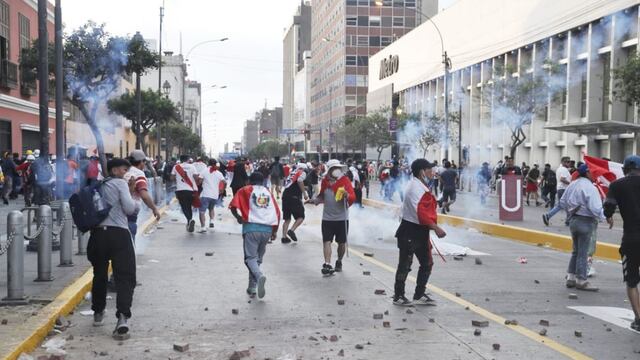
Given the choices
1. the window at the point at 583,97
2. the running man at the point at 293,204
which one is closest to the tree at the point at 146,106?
the window at the point at 583,97

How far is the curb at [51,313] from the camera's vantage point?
590 centimetres

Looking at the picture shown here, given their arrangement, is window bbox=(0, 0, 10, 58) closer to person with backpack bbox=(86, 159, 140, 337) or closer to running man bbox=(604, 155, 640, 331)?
person with backpack bbox=(86, 159, 140, 337)

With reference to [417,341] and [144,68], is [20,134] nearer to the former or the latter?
[144,68]

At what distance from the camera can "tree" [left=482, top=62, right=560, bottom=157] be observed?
35562mm

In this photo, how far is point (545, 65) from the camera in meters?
35.9

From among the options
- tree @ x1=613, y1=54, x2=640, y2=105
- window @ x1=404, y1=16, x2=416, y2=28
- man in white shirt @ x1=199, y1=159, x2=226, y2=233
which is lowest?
man in white shirt @ x1=199, y1=159, x2=226, y2=233

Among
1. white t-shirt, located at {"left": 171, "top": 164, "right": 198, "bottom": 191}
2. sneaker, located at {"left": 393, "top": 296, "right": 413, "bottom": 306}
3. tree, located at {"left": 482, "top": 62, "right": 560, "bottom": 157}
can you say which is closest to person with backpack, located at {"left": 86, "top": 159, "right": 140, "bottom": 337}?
sneaker, located at {"left": 393, "top": 296, "right": 413, "bottom": 306}

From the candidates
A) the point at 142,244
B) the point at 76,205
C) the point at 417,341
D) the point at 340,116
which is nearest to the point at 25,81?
the point at 142,244

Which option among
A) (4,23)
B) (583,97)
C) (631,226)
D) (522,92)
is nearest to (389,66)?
(522,92)

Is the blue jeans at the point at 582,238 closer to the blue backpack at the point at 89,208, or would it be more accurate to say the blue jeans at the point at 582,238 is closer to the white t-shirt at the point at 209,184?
the blue backpack at the point at 89,208

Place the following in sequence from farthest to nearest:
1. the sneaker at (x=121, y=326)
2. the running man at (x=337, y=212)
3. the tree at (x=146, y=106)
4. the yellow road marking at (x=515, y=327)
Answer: the tree at (x=146, y=106) → the running man at (x=337, y=212) → the sneaker at (x=121, y=326) → the yellow road marking at (x=515, y=327)

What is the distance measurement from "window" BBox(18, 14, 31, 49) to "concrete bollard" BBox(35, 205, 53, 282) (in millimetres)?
23332

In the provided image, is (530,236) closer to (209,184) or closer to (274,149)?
(209,184)

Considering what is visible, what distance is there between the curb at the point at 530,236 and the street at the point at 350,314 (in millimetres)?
664
